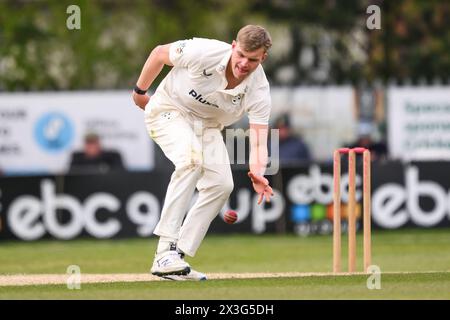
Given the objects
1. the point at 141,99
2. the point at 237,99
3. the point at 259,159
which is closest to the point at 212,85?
the point at 237,99

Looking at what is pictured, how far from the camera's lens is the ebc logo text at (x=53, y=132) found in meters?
20.4

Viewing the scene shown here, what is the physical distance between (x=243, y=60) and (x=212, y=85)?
44 centimetres

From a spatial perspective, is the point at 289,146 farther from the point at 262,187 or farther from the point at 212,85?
the point at 262,187

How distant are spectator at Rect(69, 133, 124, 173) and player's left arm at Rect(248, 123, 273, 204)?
9.41 m

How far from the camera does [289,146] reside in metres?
19.9

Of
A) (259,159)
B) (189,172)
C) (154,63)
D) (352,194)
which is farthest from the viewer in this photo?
(352,194)

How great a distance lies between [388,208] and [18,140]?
6009mm

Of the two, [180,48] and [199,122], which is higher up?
[180,48]

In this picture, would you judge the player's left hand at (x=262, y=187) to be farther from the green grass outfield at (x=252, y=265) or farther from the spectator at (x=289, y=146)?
the spectator at (x=289, y=146)

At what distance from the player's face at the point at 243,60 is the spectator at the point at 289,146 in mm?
9806

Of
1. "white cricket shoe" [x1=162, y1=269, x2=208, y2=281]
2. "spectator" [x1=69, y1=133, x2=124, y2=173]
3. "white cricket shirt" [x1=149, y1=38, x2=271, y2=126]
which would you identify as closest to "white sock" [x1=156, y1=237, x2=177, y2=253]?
"white cricket shoe" [x1=162, y1=269, x2=208, y2=281]

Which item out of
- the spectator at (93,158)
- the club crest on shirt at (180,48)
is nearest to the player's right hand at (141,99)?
the club crest on shirt at (180,48)

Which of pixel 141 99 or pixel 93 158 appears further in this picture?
pixel 93 158
